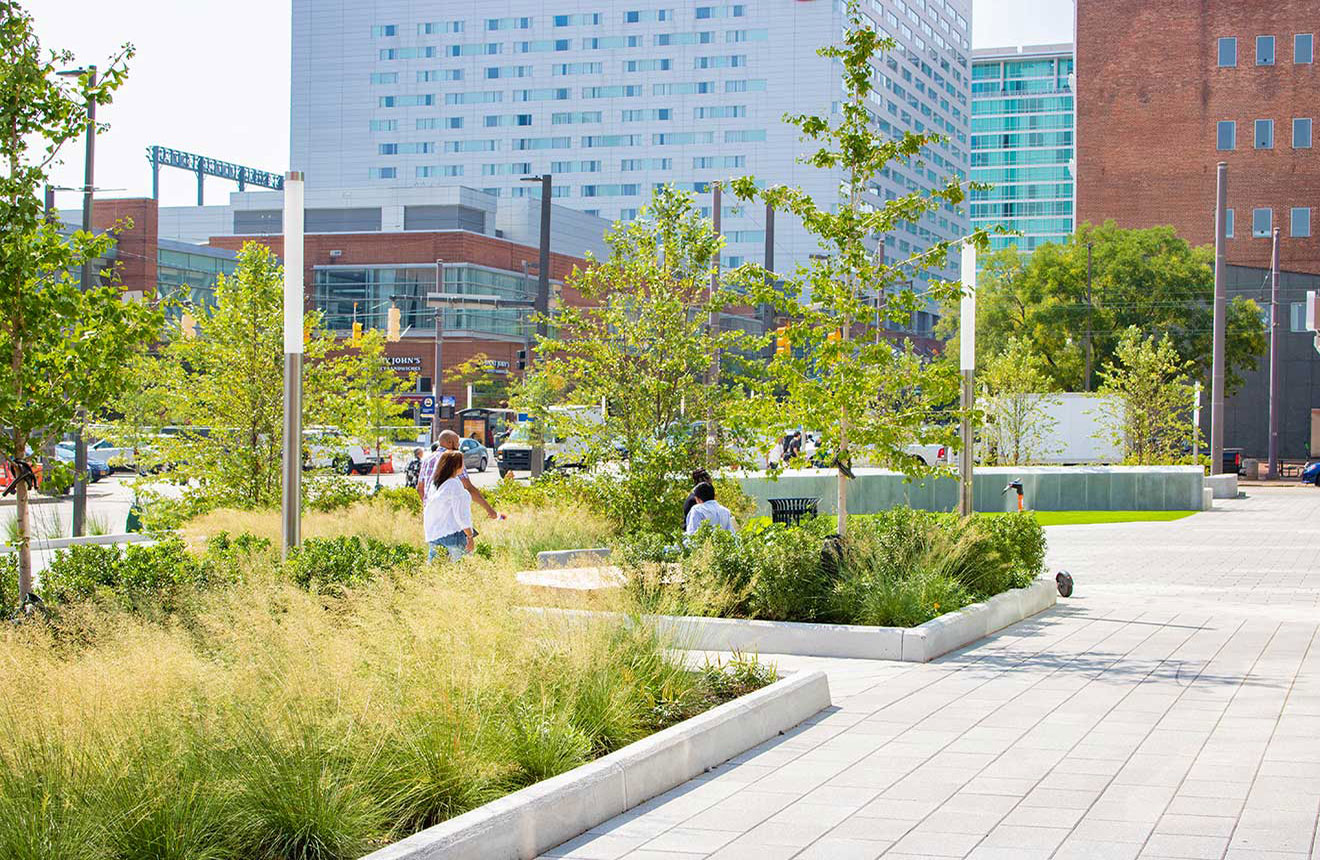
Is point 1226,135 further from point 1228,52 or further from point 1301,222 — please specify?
point 1301,222

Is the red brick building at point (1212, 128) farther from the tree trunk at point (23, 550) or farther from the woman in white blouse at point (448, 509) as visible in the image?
the tree trunk at point (23, 550)

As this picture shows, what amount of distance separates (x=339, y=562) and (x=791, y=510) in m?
8.45

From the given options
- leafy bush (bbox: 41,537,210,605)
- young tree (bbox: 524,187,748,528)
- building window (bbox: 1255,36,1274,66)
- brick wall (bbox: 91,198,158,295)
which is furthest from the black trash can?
brick wall (bbox: 91,198,158,295)

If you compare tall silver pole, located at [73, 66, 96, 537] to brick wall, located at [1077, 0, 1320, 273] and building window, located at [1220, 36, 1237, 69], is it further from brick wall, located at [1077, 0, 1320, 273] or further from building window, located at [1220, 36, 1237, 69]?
building window, located at [1220, 36, 1237, 69]

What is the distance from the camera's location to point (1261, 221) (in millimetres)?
68250

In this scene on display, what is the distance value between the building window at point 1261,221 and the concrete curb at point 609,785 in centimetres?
6629

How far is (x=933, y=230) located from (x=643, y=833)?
485 ft

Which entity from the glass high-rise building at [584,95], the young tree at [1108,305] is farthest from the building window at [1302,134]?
the glass high-rise building at [584,95]

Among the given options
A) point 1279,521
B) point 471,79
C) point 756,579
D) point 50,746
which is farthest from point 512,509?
point 471,79

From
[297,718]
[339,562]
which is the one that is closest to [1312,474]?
[339,562]

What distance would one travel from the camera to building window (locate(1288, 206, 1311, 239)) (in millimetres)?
68125

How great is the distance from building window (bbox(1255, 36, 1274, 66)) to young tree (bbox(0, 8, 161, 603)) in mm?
70556

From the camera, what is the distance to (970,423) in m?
15.3

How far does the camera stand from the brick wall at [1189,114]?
225 feet
